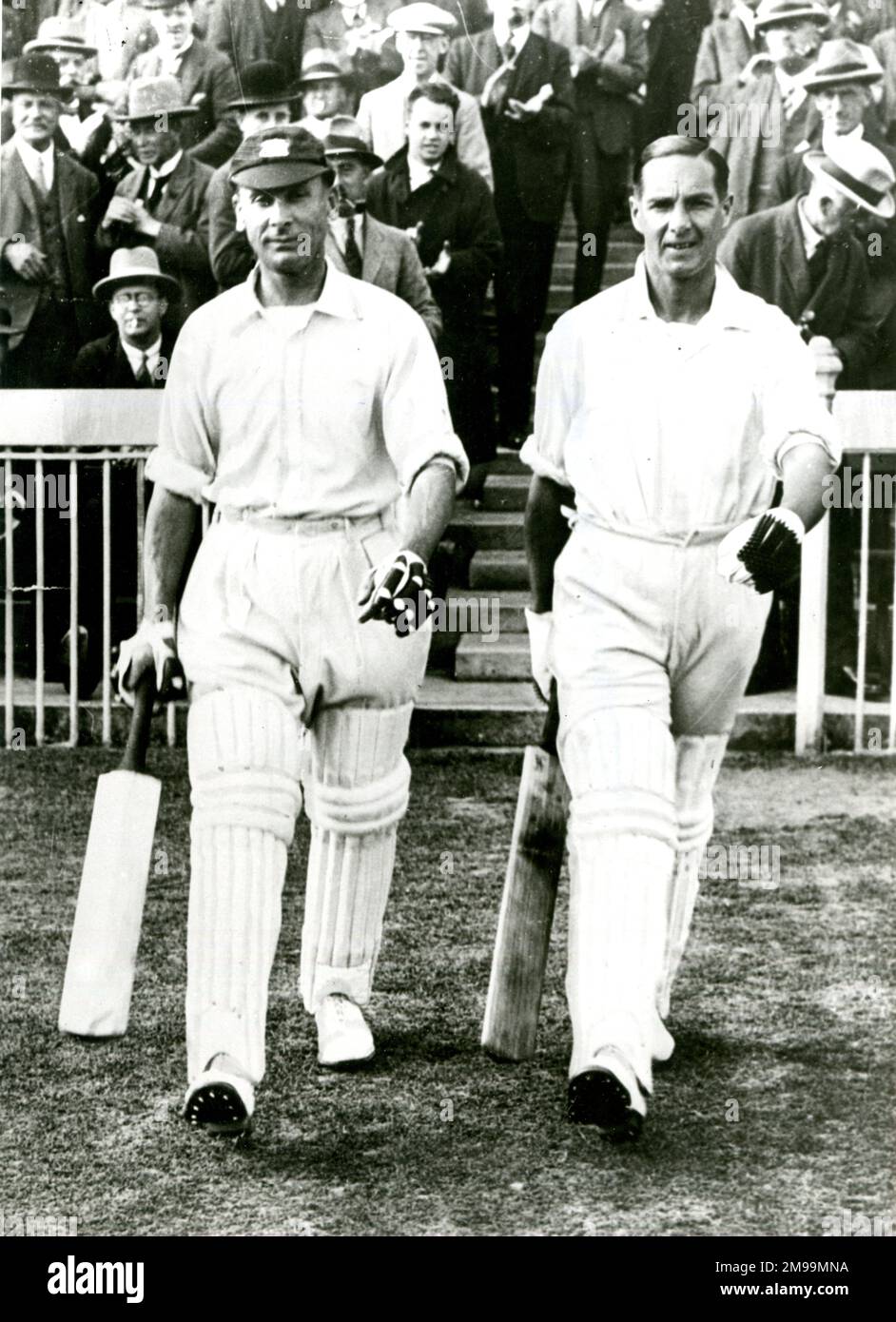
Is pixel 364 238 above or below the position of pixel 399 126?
below

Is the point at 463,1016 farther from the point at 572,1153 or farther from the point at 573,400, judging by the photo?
the point at 573,400

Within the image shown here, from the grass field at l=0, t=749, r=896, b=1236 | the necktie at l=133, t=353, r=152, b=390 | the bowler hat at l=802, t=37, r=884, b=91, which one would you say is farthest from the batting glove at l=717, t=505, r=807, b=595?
the necktie at l=133, t=353, r=152, b=390

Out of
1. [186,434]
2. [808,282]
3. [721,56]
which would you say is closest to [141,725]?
[186,434]

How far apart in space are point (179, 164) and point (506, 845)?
1.76 m

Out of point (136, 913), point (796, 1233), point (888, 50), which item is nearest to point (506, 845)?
point (136, 913)

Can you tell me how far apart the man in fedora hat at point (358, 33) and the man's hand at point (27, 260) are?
2.55ft

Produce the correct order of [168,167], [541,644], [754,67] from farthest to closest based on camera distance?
[168,167] < [754,67] < [541,644]

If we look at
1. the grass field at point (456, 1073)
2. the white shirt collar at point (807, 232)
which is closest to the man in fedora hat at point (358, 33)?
the white shirt collar at point (807, 232)

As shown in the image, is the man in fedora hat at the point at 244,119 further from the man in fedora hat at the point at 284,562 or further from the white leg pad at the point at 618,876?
the white leg pad at the point at 618,876

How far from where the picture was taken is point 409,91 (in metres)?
4.43

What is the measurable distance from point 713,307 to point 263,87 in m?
1.12

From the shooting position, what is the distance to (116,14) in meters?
4.15

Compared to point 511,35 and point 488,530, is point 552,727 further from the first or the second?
point 511,35

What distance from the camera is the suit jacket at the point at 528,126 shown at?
435 cm
